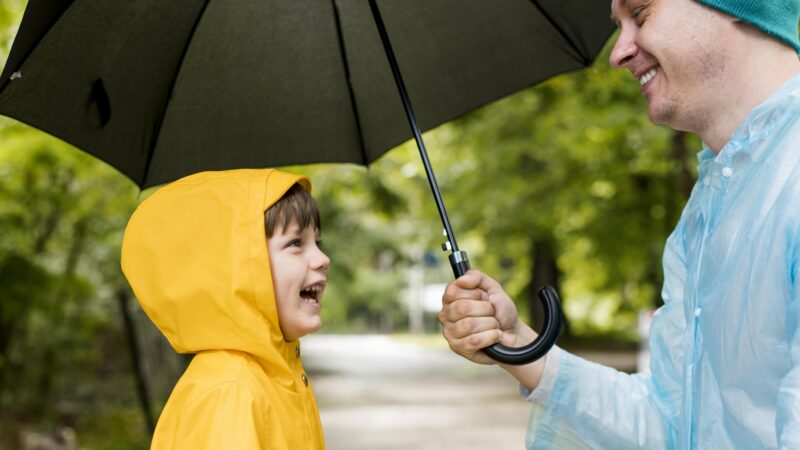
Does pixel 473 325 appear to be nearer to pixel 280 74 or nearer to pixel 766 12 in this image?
pixel 766 12

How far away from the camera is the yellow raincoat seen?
7.75 ft

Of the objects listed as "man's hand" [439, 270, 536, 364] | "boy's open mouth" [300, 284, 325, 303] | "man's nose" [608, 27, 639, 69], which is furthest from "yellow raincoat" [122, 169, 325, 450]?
"man's nose" [608, 27, 639, 69]

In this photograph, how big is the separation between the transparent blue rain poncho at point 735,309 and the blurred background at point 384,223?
15.2ft

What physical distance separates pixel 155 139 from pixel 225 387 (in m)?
1.19

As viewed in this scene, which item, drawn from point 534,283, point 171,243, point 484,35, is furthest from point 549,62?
point 534,283

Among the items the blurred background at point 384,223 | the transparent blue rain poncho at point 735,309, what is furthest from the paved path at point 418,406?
the transparent blue rain poncho at point 735,309

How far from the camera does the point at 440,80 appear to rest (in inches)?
130

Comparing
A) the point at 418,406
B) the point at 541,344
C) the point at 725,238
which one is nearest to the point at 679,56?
the point at 725,238

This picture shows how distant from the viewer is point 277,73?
319 centimetres

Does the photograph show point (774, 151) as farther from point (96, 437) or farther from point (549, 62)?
point (96, 437)

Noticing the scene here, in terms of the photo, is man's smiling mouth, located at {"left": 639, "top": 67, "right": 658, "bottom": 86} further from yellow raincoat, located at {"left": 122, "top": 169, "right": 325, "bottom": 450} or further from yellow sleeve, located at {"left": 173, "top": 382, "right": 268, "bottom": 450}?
yellow sleeve, located at {"left": 173, "top": 382, "right": 268, "bottom": 450}

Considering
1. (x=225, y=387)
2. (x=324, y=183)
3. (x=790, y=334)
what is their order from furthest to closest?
(x=324, y=183) < (x=225, y=387) < (x=790, y=334)

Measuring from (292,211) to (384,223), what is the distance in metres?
Result: 12.3

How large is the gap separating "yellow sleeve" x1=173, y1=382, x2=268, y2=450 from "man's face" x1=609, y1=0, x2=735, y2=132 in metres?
1.23
